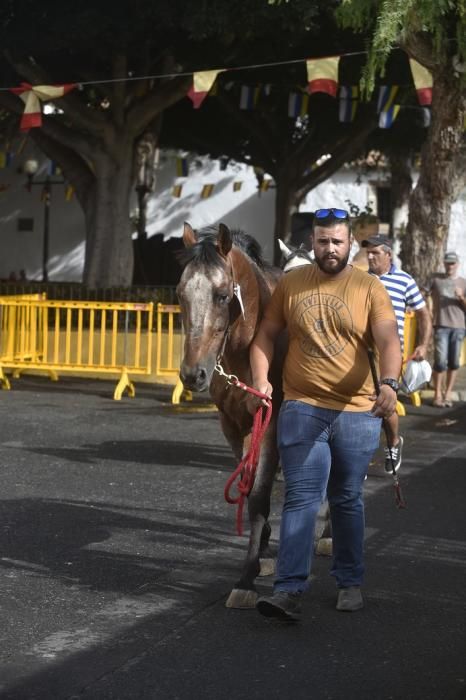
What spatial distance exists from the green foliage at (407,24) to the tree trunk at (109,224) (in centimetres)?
877

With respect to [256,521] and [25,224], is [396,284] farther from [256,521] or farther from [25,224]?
[25,224]

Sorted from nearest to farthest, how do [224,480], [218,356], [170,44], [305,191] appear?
[218,356] < [224,480] < [170,44] < [305,191]

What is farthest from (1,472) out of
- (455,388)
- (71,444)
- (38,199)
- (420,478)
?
(38,199)

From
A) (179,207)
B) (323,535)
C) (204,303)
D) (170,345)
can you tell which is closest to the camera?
(204,303)

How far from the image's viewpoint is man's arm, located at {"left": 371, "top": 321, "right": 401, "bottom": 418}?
233 inches

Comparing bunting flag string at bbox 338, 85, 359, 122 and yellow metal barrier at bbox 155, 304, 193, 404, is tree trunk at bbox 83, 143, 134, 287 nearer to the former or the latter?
bunting flag string at bbox 338, 85, 359, 122

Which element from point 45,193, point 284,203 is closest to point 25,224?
point 45,193

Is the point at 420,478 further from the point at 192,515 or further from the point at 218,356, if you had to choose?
the point at 218,356

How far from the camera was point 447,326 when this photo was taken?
52.9 ft

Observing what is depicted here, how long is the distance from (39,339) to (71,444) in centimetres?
554

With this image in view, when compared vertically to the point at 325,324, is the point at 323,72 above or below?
above

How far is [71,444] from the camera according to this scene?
39.5 feet

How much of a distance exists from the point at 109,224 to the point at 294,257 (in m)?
15.2

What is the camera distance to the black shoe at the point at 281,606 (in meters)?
5.96
